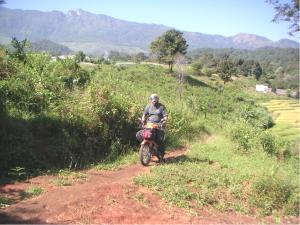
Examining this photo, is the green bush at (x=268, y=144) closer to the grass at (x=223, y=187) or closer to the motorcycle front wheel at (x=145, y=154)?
the grass at (x=223, y=187)

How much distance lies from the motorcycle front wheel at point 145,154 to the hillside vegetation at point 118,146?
2.28ft

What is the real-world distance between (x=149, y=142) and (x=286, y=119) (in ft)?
201

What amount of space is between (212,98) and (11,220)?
46.8 meters

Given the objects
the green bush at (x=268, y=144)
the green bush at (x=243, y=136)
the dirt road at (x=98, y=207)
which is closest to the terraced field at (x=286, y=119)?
the green bush at (x=268, y=144)

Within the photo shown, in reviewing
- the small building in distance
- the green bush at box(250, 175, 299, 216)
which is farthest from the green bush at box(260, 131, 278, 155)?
the small building in distance

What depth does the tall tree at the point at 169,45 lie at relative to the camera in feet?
182

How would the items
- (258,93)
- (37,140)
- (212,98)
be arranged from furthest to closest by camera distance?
(258,93), (212,98), (37,140)

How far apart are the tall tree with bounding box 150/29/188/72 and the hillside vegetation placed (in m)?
40.0

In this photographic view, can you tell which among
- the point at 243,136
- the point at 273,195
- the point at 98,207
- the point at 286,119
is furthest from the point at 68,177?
the point at 286,119

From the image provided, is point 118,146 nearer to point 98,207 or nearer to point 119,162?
point 119,162

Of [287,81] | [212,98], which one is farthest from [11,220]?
[287,81]

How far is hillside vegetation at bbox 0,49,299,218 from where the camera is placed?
24.2 ft

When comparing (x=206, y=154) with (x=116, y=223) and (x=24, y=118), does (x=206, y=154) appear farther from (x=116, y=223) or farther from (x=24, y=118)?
(x=116, y=223)

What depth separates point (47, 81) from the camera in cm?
1257
